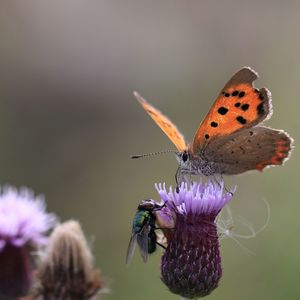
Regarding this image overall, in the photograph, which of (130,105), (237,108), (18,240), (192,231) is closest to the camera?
(18,240)

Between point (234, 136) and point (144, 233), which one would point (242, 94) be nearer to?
point (234, 136)

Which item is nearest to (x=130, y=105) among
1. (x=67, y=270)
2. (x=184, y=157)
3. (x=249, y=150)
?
(x=184, y=157)

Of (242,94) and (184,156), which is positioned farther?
(184,156)

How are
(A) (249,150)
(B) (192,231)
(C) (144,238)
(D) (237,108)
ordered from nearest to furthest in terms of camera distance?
(C) (144,238) → (B) (192,231) → (D) (237,108) → (A) (249,150)

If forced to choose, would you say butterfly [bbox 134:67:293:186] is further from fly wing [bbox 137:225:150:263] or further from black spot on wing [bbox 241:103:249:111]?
fly wing [bbox 137:225:150:263]

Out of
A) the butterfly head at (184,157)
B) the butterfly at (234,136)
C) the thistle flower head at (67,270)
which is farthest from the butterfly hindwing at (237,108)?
the thistle flower head at (67,270)

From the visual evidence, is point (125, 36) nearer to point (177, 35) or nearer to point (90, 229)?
point (177, 35)

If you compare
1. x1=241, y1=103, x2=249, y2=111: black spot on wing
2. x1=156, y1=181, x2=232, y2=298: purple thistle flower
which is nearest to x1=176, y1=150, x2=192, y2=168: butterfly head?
x1=156, y1=181, x2=232, y2=298: purple thistle flower
